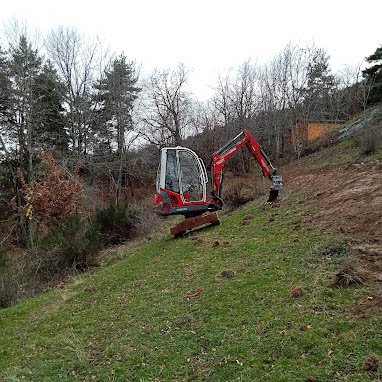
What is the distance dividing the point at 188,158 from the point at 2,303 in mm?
6172

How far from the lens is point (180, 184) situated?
10.0 metres

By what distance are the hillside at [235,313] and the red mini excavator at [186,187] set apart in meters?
1.90

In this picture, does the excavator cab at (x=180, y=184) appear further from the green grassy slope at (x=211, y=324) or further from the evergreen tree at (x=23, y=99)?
the evergreen tree at (x=23, y=99)

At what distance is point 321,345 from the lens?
329cm

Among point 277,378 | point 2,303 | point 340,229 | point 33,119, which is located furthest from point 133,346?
point 33,119

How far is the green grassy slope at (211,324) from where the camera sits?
331cm

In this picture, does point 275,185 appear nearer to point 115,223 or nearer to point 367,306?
point 367,306

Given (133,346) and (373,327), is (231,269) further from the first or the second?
(373,327)

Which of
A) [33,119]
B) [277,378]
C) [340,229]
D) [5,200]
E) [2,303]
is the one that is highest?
[33,119]

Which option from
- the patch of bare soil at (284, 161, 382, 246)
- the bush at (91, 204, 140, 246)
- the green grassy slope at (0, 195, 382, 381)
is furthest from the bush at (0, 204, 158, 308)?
the patch of bare soil at (284, 161, 382, 246)

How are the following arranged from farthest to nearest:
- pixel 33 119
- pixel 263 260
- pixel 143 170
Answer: pixel 143 170
pixel 33 119
pixel 263 260

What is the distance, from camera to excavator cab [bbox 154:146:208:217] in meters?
9.95

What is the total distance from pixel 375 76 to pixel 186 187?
943 inches

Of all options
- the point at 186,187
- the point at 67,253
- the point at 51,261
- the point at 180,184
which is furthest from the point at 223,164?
the point at 51,261
